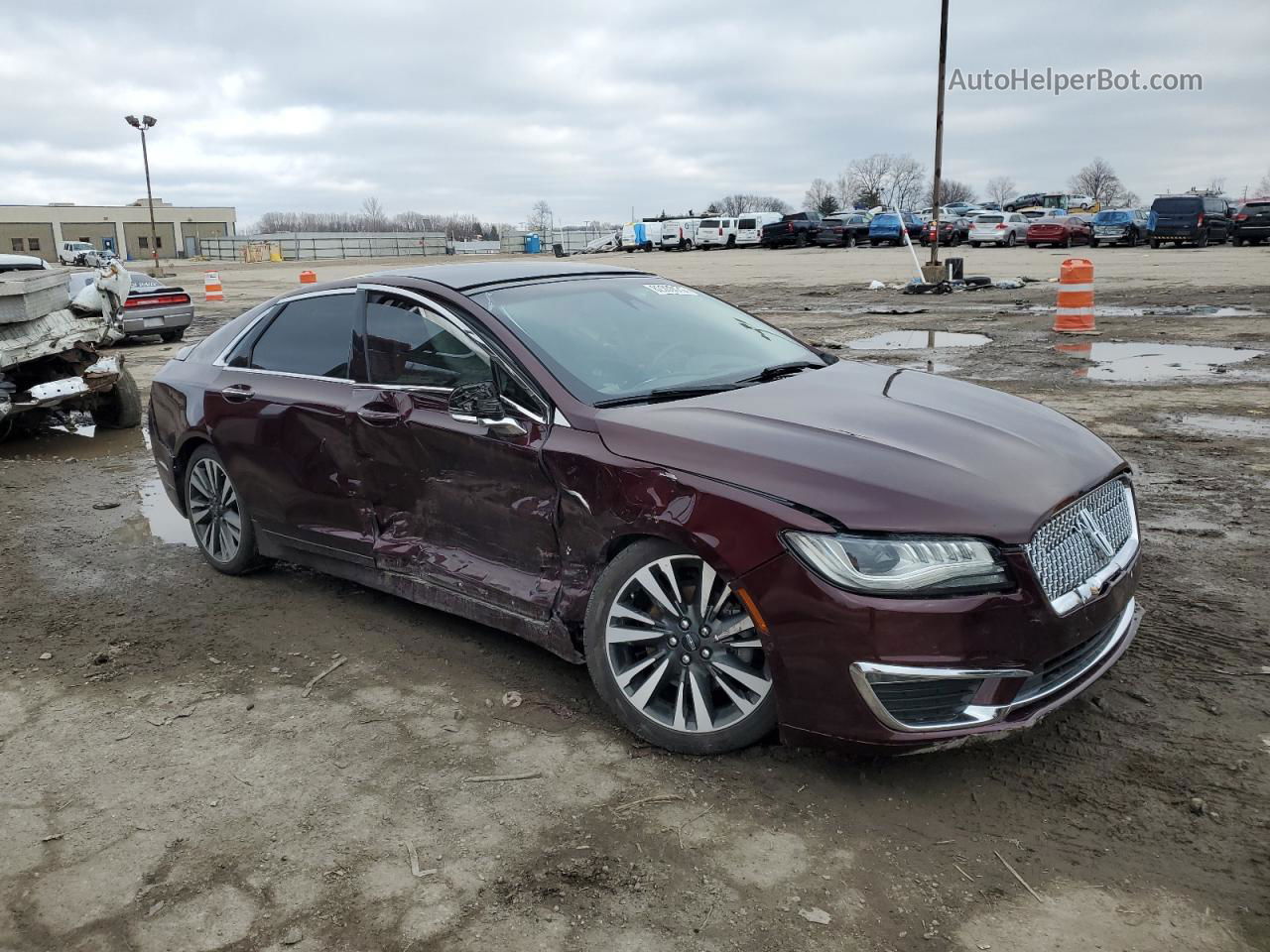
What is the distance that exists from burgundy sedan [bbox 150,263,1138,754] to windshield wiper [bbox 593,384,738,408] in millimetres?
15

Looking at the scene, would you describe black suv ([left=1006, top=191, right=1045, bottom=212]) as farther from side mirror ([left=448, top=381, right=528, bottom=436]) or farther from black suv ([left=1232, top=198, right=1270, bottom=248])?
side mirror ([left=448, top=381, right=528, bottom=436])

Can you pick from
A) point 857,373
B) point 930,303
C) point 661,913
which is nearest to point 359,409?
point 857,373

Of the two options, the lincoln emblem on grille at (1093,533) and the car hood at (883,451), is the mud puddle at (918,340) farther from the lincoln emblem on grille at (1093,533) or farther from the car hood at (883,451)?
the lincoln emblem on grille at (1093,533)

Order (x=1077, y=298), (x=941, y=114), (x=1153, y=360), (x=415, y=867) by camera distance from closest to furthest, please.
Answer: (x=415, y=867)
(x=1153, y=360)
(x=1077, y=298)
(x=941, y=114)

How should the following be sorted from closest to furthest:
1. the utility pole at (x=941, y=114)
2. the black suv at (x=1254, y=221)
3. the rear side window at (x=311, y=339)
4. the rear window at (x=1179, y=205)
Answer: the rear side window at (x=311, y=339), the utility pole at (x=941, y=114), the black suv at (x=1254, y=221), the rear window at (x=1179, y=205)

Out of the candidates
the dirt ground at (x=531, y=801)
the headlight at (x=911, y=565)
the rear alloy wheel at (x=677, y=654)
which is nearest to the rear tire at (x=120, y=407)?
the dirt ground at (x=531, y=801)

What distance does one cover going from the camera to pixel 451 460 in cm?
412

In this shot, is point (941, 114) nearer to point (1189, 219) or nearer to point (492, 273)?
point (1189, 219)

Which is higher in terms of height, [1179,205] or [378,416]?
[1179,205]

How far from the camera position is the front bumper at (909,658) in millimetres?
2998

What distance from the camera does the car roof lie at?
4.51 meters

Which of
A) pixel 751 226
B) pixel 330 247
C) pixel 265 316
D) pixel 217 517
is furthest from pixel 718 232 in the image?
pixel 217 517

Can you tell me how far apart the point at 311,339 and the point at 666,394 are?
1.98 m

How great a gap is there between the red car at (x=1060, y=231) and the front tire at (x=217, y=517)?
41.0m
